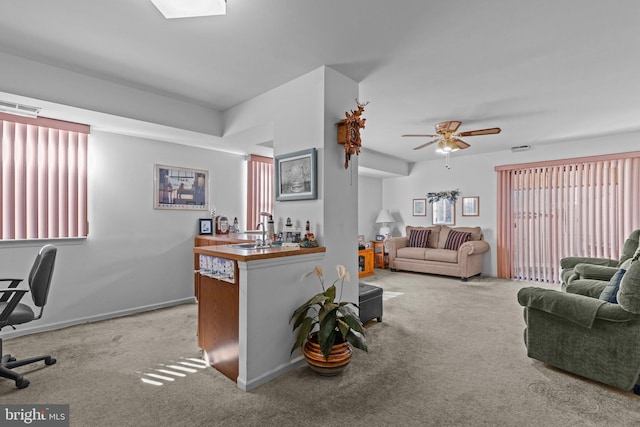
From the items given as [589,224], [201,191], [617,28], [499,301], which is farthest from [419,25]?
[589,224]

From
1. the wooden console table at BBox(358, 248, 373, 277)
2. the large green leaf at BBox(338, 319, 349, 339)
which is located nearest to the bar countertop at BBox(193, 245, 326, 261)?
the large green leaf at BBox(338, 319, 349, 339)

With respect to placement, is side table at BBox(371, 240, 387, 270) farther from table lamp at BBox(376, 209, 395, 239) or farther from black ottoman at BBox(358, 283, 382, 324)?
black ottoman at BBox(358, 283, 382, 324)

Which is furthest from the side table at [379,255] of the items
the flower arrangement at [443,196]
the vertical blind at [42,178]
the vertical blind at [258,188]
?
the vertical blind at [42,178]

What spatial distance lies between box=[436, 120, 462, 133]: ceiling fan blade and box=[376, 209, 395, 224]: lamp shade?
3436mm

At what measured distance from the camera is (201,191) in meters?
4.57

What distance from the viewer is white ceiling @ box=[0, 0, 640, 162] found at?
6.53 feet

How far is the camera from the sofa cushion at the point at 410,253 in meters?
6.42

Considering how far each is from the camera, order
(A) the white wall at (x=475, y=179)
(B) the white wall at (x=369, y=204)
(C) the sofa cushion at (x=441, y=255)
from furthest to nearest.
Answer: (B) the white wall at (x=369, y=204), (C) the sofa cushion at (x=441, y=255), (A) the white wall at (x=475, y=179)

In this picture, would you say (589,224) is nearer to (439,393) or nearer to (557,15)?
(557,15)

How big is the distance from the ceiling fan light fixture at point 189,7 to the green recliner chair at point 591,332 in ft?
9.84

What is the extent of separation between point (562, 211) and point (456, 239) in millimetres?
1822

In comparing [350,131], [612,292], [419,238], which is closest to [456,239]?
[419,238]

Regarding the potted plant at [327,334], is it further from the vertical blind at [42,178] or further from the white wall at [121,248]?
the vertical blind at [42,178]

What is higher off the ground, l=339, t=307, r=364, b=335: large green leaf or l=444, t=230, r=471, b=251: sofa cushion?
l=444, t=230, r=471, b=251: sofa cushion
